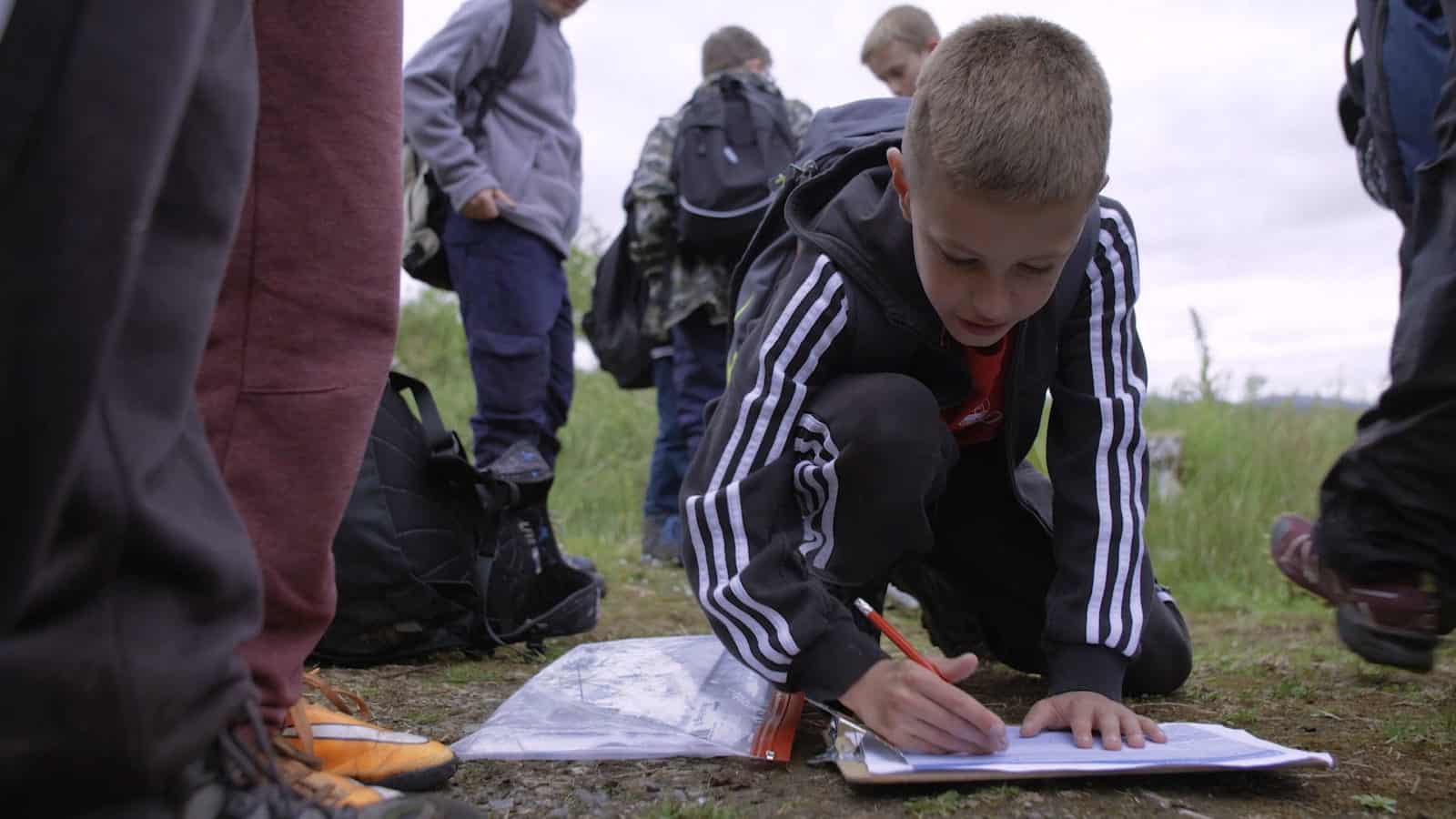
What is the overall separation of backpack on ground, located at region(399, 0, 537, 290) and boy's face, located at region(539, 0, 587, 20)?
0.31 ft

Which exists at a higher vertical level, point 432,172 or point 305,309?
point 432,172

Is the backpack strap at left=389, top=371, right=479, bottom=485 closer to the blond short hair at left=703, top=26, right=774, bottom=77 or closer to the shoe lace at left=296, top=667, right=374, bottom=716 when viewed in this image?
the shoe lace at left=296, top=667, right=374, bottom=716

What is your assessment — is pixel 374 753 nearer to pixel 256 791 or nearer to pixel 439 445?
pixel 256 791

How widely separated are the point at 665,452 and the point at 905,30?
6.23 ft

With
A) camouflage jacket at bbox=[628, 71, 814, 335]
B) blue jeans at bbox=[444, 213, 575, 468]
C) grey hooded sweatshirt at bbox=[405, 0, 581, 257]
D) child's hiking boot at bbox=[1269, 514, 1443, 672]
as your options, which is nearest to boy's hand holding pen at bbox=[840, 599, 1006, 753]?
child's hiking boot at bbox=[1269, 514, 1443, 672]

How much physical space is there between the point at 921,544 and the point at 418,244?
2.31 meters

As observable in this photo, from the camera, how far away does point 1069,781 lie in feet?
4.89

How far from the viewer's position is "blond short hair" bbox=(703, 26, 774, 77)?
15.2 feet

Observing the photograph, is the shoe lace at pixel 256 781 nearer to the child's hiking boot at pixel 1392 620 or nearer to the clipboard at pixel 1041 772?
the clipboard at pixel 1041 772

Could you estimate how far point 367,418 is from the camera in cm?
132

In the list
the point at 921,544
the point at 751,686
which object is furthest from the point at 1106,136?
the point at 751,686

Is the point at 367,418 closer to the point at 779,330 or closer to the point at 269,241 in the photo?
the point at 269,241

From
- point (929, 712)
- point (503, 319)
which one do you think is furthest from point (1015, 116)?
point (503, 319)

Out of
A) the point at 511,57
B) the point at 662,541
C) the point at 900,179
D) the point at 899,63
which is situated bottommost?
the point at 662,541
